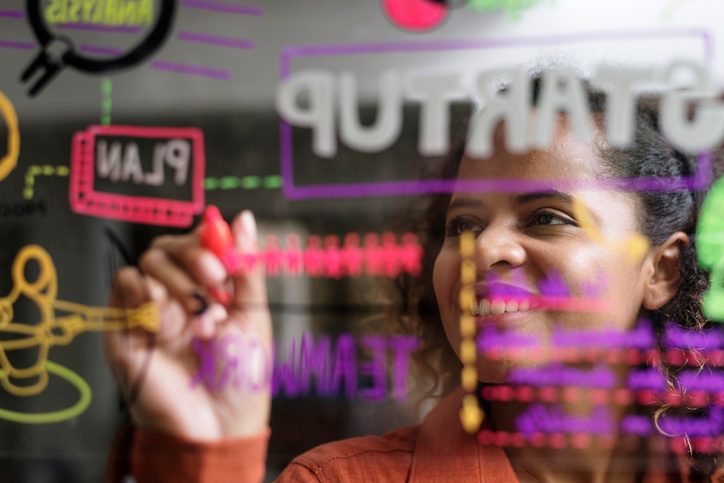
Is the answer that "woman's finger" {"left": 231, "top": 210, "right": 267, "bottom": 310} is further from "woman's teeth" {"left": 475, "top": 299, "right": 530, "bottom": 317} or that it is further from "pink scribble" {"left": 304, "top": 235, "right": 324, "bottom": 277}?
"woman's teeth" {"left": 475, "top": 299, "right": 530, "bottom": 317}

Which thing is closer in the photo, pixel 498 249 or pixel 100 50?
pixel 498 249

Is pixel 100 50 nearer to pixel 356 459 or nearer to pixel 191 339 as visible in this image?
pixel 191 339

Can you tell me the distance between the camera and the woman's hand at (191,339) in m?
1.42

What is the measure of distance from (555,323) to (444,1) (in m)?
0.55

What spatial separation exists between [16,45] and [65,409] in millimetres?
638

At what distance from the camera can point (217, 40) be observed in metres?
1.44

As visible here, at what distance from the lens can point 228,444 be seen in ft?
4.66

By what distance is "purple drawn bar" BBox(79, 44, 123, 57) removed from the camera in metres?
1.47

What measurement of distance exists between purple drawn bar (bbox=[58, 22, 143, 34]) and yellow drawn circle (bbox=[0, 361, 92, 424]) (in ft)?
1.90

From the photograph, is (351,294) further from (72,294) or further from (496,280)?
(72,294)

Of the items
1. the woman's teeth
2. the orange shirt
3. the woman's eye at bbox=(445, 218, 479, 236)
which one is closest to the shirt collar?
the orange shirt

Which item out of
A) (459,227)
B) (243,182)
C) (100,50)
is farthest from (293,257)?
(100,50)

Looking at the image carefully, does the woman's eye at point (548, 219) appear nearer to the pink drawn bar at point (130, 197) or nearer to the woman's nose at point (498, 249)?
the woman's nose at point (498, 249)

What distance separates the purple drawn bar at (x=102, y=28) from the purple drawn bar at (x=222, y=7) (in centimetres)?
10
